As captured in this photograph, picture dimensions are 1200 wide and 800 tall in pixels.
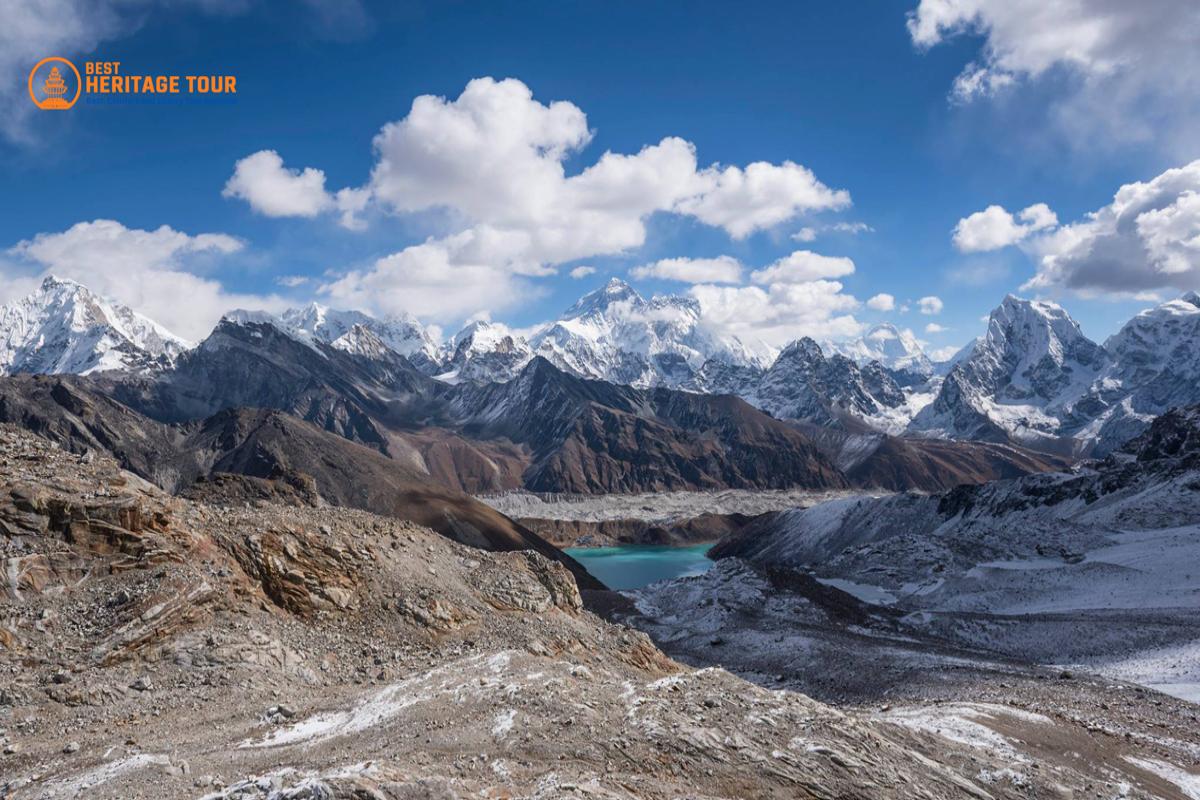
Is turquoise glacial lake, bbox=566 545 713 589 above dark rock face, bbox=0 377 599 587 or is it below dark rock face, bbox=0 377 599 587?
below

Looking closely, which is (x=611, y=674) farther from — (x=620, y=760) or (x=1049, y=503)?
(x=1049, y=503)

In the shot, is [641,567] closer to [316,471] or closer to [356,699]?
[316,471]

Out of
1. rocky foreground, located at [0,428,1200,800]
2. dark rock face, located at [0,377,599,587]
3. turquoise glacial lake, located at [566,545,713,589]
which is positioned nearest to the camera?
rocky foreground, located at [0,428,1200,800]

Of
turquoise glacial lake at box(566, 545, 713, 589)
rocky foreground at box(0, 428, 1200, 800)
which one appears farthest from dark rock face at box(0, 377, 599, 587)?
rocky foreground at box(0, 428, 1200, 800)

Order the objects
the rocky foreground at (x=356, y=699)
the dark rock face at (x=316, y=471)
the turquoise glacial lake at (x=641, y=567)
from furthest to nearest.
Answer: the turquoise glacial lake at (x=641, y=567) < the dark rock face at (x=316, y=471) < the rocky foreground at (x=356, y=699)

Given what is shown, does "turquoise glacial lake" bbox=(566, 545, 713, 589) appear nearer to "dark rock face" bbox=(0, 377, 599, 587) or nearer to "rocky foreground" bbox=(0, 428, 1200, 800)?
"dark rock face" bbox=(0, 377, 599, 587)

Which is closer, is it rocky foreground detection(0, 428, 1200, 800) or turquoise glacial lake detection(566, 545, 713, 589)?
rocky foreground detection(0, 428, 1200, 800)

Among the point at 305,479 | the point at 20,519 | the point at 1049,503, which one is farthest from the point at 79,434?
the point at 1049,503

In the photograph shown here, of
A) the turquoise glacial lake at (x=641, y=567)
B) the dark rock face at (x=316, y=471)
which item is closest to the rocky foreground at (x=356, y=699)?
the dark rock face at (x=316, y=471)

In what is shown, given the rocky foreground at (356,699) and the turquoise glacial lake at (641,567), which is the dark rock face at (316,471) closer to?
the turquoise glacial lake at (641,567)

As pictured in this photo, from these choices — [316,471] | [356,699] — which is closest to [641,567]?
[316,471]
